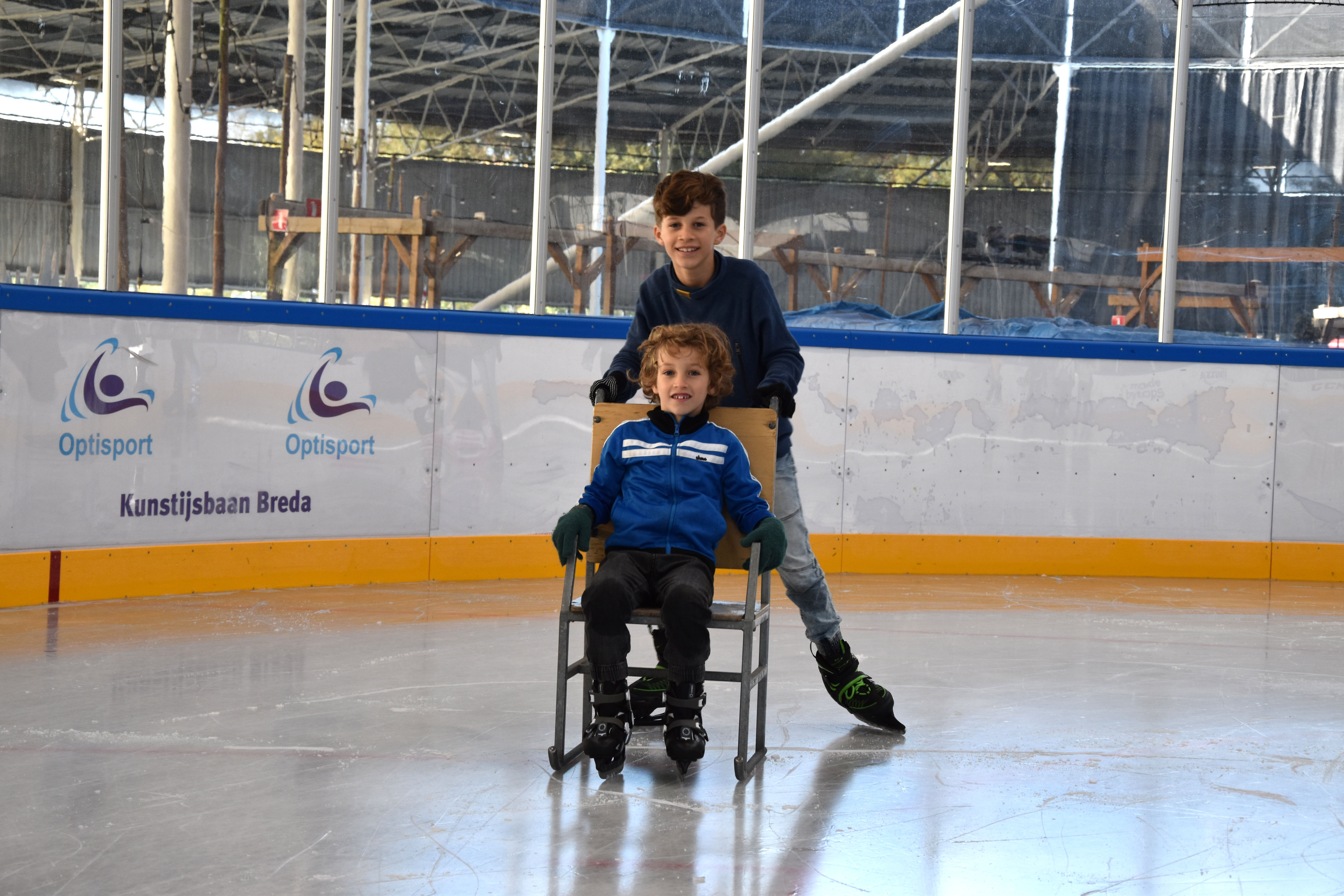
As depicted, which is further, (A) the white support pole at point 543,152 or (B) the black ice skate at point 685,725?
(A) the white support pole at point 543,152

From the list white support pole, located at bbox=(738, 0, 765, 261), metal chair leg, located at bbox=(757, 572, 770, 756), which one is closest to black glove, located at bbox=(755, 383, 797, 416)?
metal chair leg, located at bbox=(757, 572, 770, 756)

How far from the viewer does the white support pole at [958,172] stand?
776 cm

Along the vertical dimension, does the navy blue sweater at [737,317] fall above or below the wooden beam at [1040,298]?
below

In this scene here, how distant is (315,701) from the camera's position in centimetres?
394

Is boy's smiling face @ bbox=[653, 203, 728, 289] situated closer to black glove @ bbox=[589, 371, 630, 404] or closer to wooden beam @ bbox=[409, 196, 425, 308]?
black glove @ bbox=[589, 371, 630, 404]

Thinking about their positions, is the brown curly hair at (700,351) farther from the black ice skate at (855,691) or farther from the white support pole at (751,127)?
the white support pole at (751,127)

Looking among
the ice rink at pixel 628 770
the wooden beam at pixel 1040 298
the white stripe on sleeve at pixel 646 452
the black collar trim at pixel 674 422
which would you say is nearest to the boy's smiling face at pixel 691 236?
the black collar trim at pixel 674 422

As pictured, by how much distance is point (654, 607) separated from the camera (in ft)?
10.5

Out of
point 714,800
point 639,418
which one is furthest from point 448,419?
point 714,800

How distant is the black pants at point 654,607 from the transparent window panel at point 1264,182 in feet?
18.8

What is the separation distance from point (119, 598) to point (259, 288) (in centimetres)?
170

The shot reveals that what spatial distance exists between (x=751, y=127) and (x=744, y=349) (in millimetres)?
4402

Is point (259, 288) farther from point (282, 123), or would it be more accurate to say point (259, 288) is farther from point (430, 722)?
point (430, 722)

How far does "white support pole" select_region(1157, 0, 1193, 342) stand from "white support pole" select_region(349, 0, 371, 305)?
480 centimetres
